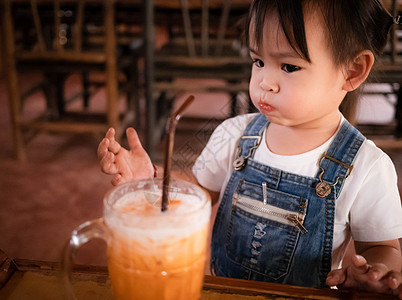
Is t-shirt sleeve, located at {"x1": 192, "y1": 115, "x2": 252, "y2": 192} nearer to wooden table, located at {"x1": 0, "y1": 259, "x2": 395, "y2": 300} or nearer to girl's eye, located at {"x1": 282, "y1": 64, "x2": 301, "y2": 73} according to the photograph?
girl's eye, located at {"x1": 282, "y1": 64, "x2": 301, "y2": 73}

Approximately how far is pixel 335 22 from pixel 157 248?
505 mm

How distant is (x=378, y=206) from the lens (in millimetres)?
762

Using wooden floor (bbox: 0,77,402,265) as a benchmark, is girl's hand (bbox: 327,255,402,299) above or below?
above

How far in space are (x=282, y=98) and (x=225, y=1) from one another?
4.42ft

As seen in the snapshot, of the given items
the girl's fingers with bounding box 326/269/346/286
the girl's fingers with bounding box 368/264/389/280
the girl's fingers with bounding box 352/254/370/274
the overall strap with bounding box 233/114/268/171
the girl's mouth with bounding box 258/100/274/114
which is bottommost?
the girl's fingers with bounding box 326/269/346/286

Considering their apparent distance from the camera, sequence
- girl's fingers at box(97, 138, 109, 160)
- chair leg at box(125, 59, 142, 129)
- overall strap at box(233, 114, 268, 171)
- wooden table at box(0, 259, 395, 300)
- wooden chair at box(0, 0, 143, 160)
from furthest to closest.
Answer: chair leg at box(125, 59, 142, 129) < wooden chair at box(0, 0, 143, 160) < overall strap at box(233, 114, 268, 171) < girl's fingers at box(97, 138, 109, 160) < wooden table at box(0, 259, 395, 300)

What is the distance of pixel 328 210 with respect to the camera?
779mm

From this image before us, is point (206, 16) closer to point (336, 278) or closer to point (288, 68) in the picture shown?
point (288, 68)

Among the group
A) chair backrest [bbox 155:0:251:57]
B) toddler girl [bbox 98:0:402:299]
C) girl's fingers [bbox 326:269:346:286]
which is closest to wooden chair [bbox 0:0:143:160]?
chair backrest [bbox 155:0:251:57]

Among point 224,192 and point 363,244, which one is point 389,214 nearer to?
point 363,244

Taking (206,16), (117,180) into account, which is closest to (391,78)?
(206,16)

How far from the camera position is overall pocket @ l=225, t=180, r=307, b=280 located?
804 mm

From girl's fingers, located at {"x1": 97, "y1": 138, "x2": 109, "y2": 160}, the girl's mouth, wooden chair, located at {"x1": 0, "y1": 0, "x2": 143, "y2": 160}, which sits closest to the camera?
girl's fingers, located at {"x1": 97, "y1": 138, "x2": 109, "y2": 160}

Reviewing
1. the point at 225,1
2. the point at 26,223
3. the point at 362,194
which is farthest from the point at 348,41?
the point at 26,223
